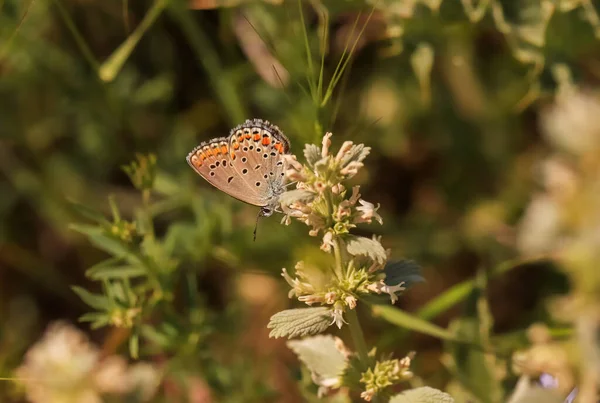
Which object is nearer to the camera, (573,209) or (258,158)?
(258,158)

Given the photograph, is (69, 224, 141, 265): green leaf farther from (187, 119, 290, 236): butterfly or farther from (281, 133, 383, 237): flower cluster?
(281, 133, 383, 237): flower cluster

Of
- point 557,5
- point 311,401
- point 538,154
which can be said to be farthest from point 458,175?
point 311,401

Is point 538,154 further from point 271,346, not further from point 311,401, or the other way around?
point 311,401

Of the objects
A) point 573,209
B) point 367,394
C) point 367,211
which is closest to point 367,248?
point 367,211

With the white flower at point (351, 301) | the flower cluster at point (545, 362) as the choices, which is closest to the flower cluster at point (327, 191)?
the white flower at point (351, 301)

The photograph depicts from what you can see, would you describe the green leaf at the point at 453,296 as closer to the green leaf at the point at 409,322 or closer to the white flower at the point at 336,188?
the green leaf at the point at 409,322

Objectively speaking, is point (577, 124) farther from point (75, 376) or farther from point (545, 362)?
point (75, 376)
